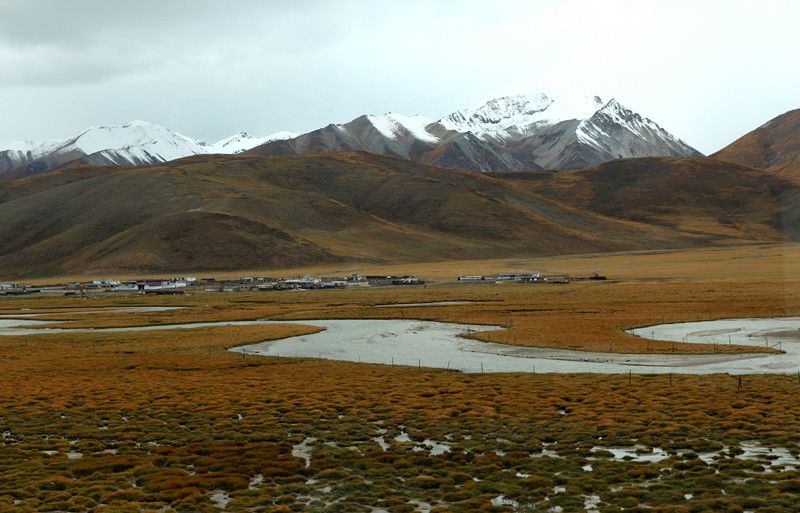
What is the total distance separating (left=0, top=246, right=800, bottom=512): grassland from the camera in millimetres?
22000

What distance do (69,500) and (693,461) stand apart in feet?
57.6

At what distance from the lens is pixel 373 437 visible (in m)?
29.3

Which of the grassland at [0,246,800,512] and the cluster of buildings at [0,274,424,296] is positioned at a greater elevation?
the cluster of buildings at [0,274,424,296]

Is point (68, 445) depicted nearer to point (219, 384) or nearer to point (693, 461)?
point (219, 384)

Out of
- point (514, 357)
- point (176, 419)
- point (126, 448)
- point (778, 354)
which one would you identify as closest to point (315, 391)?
point (176, 419)

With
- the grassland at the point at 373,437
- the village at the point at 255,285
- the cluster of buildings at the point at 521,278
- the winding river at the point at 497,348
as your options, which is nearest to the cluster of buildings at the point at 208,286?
the village at the point at 255,285

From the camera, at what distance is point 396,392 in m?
37.9

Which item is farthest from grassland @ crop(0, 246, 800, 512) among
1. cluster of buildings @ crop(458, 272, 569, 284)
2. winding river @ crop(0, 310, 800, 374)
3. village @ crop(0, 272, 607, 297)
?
cluster of buildings @ crop(458, 272, 569, 284)

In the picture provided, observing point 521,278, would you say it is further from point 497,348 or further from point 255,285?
point 497,348

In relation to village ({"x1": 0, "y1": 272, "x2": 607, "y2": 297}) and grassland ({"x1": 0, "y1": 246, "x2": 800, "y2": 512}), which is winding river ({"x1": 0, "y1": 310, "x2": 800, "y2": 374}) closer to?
grassland ({"x1": 0, "y1": 246, "x2": 800, "y2": 512})

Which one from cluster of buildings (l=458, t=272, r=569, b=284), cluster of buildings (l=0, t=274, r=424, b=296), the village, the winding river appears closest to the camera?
the winding river

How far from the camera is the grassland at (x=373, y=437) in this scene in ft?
72.2

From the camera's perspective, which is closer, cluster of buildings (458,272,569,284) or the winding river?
the winding river

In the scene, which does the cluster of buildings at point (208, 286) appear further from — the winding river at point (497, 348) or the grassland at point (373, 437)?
the grassland at point (373, 437)
